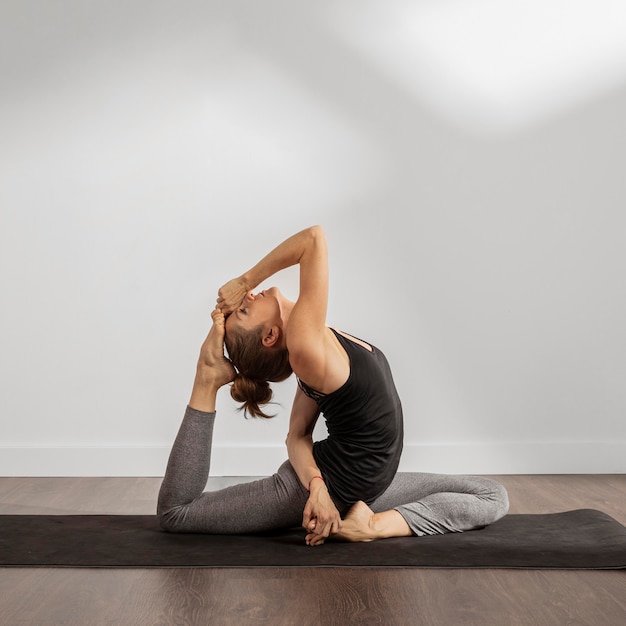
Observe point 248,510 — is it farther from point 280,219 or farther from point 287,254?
point 280,219

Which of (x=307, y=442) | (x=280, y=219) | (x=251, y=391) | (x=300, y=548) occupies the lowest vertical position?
(x=300, y=548)

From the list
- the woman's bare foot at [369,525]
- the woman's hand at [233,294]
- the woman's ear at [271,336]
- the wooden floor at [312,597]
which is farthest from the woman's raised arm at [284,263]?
the wooden floor at [312,597]

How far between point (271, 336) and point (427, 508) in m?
0.68

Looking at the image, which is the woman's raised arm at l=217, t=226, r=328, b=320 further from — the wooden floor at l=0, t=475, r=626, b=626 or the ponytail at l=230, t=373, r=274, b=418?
the wooden floor at l=0, t=475, r=626, b=626

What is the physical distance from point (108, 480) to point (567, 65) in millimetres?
2821

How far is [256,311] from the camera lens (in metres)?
2.37

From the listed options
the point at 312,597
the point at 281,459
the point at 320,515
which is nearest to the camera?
the point at 312,597

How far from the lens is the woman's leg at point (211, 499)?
241 cm

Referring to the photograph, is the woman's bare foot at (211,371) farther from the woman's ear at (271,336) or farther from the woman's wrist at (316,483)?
the woman's wrist at (316,483)

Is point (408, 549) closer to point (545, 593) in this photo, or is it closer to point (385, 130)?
point (545, 593)

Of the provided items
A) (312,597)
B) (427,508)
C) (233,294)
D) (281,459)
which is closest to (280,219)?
(281,459)

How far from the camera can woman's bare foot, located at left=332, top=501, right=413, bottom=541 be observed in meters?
2.31

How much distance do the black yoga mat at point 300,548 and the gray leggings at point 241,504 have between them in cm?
4

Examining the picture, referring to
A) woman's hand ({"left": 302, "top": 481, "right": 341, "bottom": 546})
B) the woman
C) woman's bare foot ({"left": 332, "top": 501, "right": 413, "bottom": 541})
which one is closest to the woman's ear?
the woman
